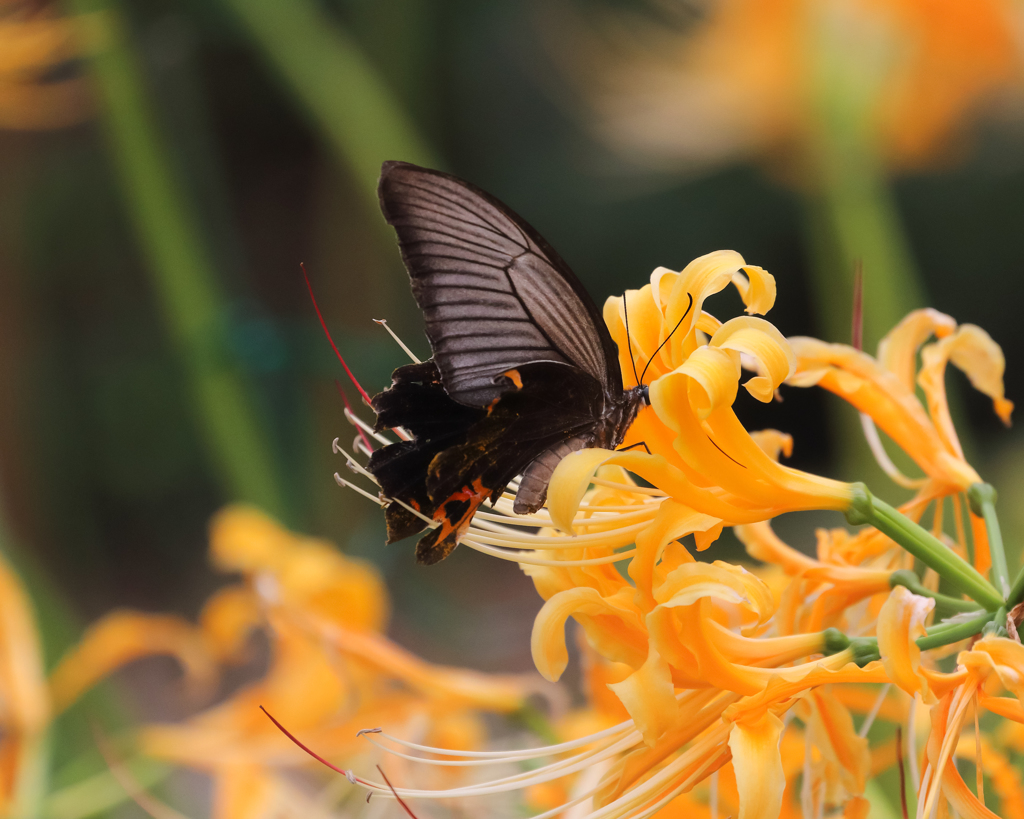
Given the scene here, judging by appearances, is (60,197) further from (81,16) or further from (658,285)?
(658,285)

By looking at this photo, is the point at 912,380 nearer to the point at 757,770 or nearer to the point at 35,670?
the point at 757,770

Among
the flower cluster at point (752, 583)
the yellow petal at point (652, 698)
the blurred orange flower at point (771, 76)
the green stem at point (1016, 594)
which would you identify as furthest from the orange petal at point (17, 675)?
the blurred orange flower at point (771, 76)

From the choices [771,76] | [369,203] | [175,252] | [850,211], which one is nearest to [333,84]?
[369,203]

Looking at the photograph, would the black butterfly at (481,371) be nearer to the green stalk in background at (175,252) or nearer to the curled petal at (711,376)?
the curled petal at (711,376)

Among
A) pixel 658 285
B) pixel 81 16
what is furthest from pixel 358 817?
pixel 81 16

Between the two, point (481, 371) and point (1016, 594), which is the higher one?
point (481, 371)

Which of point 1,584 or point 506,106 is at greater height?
point 506,106

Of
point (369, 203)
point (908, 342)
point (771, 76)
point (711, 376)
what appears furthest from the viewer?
point (771, 76)

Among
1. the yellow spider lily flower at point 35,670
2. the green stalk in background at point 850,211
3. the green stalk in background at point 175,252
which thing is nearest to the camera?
the yellow spider lily flower at point 35,670
